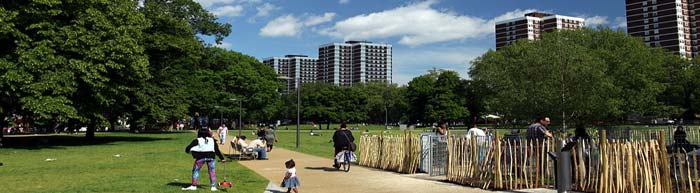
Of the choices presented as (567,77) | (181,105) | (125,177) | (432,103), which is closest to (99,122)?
(181,105)

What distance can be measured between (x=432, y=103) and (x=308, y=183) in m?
77.7

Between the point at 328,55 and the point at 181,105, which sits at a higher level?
the point at 328,55

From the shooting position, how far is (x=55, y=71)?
26.7 metres

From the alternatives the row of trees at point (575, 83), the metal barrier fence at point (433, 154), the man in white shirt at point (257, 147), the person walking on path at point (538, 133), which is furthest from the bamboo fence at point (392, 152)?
the row of trees at point (575, 83)

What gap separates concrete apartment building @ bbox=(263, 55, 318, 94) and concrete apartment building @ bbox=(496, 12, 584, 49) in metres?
60.7

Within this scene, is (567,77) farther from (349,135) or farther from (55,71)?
(55,71)

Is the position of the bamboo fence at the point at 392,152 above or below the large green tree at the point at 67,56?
below

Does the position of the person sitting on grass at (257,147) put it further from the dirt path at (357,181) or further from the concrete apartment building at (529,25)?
the concrete apartment building at (529,25)

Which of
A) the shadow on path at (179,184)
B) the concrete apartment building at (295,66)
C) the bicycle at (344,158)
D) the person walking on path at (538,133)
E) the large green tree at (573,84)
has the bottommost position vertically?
the shadow on path at (179,184)

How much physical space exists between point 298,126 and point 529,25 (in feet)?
378

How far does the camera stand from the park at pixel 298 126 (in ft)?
36.1

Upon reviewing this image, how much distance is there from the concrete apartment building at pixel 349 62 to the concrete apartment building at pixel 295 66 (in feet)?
8.90

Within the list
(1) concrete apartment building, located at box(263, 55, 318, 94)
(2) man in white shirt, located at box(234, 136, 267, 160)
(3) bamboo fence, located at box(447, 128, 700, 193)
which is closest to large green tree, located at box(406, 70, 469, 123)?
(2) man in white shirt, located at box(234, 136, 267, 160)

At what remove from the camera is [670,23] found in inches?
4961
